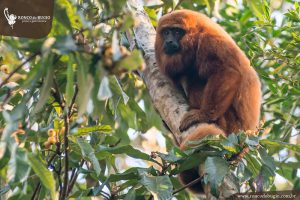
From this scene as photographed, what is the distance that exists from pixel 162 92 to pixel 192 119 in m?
0.33

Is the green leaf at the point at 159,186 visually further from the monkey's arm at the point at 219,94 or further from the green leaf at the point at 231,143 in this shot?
the monkey's arm at the point at 219,94

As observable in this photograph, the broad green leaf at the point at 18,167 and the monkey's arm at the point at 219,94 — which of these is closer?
the broad green leaf at the point at 18,167

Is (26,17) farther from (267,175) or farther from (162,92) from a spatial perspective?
(267,175)

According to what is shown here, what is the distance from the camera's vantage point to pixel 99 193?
12.4ft

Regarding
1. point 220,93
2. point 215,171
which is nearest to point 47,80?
→ point 215,171

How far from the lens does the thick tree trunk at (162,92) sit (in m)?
3.84

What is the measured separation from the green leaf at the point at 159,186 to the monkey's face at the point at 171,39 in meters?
2.39

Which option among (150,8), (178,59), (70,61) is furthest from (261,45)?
(70,61)

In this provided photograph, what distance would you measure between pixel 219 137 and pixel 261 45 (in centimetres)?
205

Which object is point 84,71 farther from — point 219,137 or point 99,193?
point 99,193

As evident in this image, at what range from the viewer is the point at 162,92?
426cm

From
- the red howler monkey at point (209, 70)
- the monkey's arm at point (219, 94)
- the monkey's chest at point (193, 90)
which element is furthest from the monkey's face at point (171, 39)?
the monkey's arm at point (219, 94)

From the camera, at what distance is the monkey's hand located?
12.6 ft

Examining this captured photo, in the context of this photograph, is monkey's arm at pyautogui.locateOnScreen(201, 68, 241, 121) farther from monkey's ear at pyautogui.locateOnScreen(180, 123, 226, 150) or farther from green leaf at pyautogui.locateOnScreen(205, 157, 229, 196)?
green leaf at pyautogui.locateOnScreen(205, 157, 229, 196)
